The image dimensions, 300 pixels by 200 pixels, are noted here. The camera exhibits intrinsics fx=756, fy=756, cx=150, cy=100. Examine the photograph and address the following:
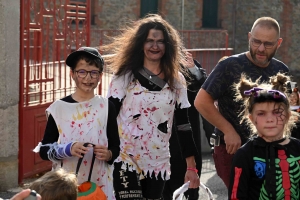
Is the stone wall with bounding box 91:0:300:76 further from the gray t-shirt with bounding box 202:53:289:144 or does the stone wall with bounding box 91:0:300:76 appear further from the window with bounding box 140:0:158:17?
the gray t-shirt with bounding box 202:53:289:144

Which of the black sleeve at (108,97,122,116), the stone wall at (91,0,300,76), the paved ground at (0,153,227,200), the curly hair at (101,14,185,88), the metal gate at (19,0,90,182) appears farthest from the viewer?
the stone wall at (91,0,300,76)

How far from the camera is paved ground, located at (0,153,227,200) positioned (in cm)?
844

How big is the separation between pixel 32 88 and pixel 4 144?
3.41 feet

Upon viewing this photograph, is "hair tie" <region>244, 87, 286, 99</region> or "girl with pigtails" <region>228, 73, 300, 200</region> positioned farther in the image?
"hair tie" <region>244, 87, 286, 99</region>

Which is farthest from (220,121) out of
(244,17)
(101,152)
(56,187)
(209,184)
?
(244,17)

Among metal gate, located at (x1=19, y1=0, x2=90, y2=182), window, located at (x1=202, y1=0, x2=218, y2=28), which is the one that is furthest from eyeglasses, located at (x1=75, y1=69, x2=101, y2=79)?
window, located at (x1=202, y1=0, x2=218, y2=28)

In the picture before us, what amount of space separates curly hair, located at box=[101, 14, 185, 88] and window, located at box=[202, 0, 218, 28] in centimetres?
2736

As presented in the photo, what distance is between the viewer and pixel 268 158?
409 centimetres

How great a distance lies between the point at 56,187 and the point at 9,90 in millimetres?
5157

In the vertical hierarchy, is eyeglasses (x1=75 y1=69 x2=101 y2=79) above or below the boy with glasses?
above

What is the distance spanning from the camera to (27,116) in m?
8.87

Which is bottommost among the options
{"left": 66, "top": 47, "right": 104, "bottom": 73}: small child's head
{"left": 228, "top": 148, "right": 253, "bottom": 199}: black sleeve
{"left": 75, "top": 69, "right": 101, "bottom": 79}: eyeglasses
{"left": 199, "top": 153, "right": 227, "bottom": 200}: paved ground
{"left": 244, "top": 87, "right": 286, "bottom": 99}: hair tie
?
{"left": 199, "top": 153, "right": 227, "bottom": 200}: paved ground

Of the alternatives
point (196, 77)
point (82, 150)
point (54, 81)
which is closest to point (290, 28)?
point (54, 81)

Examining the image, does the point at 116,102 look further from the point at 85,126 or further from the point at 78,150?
the point at 78,150
